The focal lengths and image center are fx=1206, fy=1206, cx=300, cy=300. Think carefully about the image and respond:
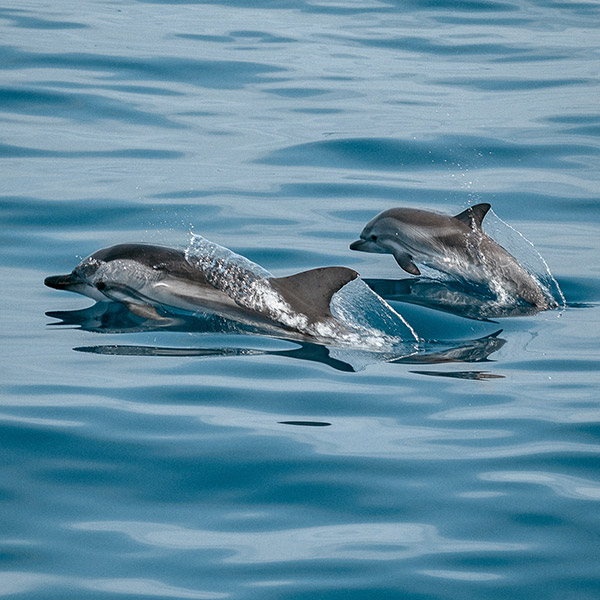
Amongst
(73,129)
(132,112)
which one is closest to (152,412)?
(73,129)

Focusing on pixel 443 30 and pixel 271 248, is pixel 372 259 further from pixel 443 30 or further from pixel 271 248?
pixel 443 30

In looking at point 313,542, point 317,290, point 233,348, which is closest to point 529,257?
point 317,290

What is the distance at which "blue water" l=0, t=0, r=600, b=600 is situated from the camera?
4.80m

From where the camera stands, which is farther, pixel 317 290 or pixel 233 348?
pixel 317 290

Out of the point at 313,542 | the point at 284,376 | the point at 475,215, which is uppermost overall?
the point at 475,215

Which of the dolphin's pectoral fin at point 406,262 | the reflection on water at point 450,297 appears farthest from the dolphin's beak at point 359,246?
the reflection on water at point 450,297

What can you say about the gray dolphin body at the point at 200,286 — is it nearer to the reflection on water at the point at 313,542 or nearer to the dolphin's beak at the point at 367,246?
the dolphin's beak at the point at 367,246

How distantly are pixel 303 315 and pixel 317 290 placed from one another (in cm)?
20

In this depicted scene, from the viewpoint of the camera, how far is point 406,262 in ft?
34.4

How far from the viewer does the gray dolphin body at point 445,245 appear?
10.1 m

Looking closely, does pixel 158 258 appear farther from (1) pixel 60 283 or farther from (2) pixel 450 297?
(2) pixel 450 297

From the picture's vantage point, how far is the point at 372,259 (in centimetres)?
1091

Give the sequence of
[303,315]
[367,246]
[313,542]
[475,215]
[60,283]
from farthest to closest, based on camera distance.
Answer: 1. [367,246]
2. [475,215]
3. [60,283]
4. [303,315]
5. [313,542]

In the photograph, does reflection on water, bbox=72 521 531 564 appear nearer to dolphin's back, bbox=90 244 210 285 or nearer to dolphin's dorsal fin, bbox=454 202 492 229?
dolphin's back, bbox=90 244 210 285
